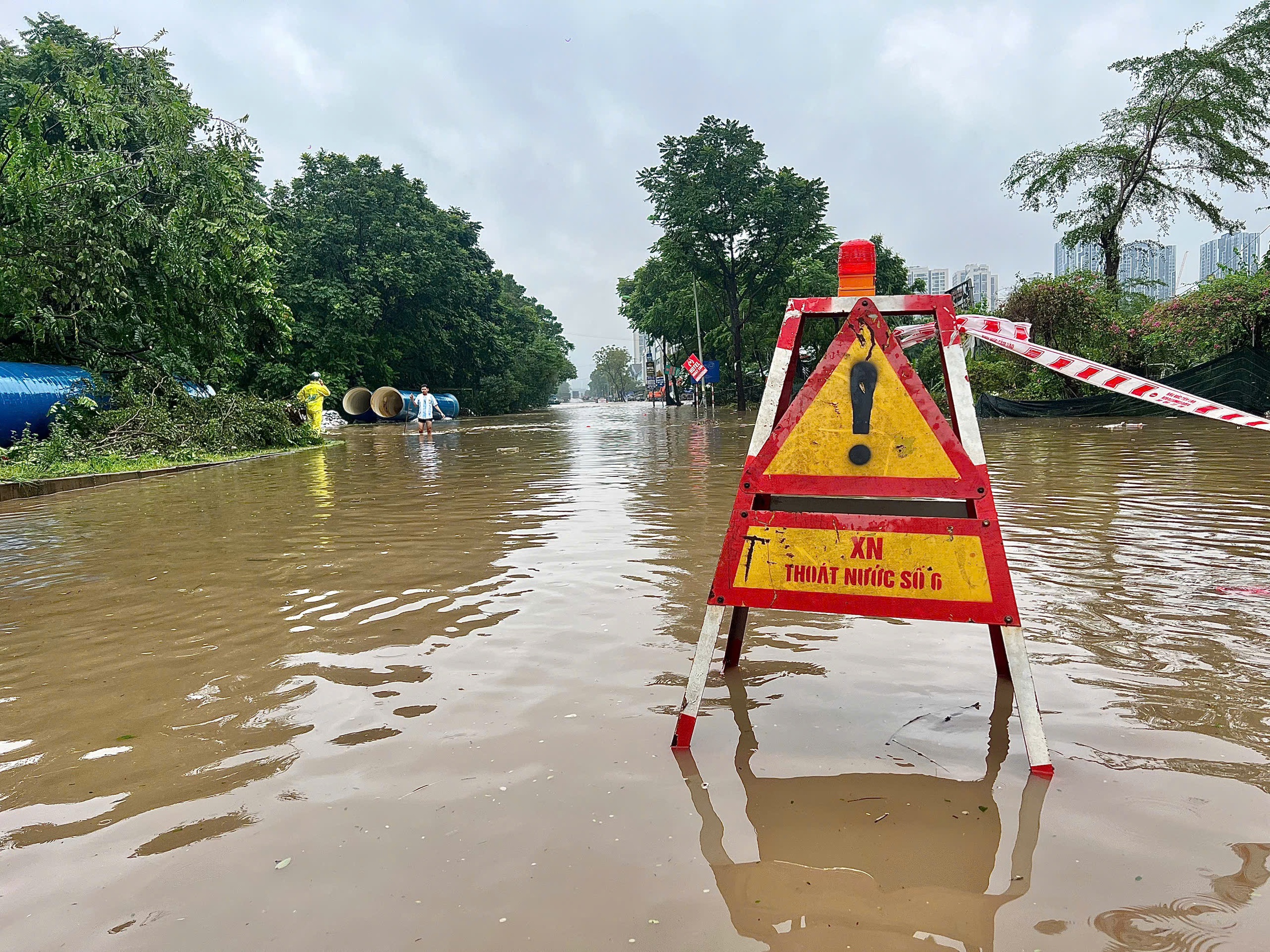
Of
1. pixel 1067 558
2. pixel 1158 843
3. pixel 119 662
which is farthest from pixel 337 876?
pixel 1067 558

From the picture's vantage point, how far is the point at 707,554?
5.79m

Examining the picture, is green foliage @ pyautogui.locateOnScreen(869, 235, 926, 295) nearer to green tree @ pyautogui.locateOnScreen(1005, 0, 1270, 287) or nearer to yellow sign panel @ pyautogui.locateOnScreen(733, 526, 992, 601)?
green tree @ pyautogui.locateOnScreen(1005, 0, 1270, 287)

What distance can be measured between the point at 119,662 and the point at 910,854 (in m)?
3.44

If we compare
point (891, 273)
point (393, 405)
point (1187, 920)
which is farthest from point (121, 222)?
point (891, 273)

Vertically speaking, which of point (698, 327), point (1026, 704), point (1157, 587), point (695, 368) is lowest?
point (1157, 587)

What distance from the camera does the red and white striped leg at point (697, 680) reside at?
273 cm

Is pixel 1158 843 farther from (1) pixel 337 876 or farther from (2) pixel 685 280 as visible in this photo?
(2) pixel 685 280

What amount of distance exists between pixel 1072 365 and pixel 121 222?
1589cm

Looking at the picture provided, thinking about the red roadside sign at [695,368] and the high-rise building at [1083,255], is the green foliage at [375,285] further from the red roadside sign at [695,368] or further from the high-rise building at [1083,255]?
the high-rise building at [1083,255]

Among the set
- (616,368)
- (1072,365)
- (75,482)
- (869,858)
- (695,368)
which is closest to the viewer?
(869,858)

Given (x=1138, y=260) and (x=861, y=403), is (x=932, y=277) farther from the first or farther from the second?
(x=861, y=403)

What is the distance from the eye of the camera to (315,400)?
23062mm

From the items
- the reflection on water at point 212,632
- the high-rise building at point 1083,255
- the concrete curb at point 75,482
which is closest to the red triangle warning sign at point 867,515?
the reflection on water at point 212,632

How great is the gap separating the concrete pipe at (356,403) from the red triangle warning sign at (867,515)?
3865cm
